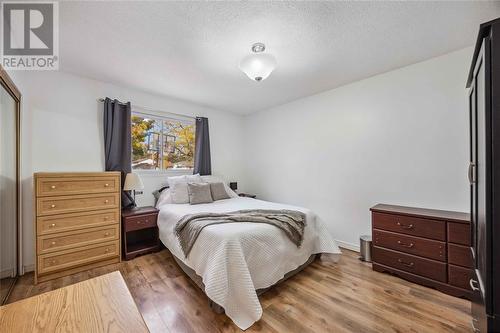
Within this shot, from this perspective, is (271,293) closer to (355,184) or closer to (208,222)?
(208,222)

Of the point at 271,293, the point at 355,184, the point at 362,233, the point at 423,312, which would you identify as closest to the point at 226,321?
the point at 271,293

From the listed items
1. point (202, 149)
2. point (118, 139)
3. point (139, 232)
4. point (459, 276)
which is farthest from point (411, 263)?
point (118, 139)

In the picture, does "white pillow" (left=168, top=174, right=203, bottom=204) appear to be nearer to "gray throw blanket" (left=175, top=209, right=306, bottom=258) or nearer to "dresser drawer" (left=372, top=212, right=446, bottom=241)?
"gray throw blanket" (left=175, top=209, right=306, bottom=258)

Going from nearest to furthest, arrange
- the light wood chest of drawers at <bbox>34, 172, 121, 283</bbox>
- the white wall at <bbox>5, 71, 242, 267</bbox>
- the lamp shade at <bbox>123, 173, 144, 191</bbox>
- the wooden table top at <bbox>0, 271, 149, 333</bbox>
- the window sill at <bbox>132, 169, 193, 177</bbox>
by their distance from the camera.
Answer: the wooden table top at <bbox>0, 271, 149, 333</bbox> < the light wood chest of drawers at <bbox>34, 172, 121, 283</bbox> < the white wall at <bbox>5, 71, 242, 267</bbox> < the lamp shade at <bbox>123, 173, 144, 191</bbox> < the window sill at <bbox>132, 169, 193, 177</bbox>

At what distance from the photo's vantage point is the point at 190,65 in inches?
97.3

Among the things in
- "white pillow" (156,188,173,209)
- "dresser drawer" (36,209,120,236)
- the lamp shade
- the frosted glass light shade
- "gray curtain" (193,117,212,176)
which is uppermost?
the frosted glass light shade

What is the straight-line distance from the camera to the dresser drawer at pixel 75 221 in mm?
2164

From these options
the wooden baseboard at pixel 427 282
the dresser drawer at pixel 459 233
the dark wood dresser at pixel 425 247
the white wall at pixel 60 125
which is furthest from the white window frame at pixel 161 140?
the dresser drawer at pixel 459 233

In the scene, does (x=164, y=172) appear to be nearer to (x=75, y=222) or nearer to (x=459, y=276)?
(x=75, y=222)

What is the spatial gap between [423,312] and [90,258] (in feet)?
11.1

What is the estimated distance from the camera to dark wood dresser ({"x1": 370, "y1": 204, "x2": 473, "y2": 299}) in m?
1.90

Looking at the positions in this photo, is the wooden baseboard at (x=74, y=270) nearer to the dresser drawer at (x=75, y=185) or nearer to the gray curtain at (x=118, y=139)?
the gray curtain at (x=118, y=139)

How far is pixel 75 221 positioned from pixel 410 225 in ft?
12.2

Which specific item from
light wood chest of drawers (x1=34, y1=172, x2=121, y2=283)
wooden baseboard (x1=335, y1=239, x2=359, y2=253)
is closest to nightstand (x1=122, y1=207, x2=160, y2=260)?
light wood chest of drawers (x1=34, y1=172, x2=121, y2=283)
